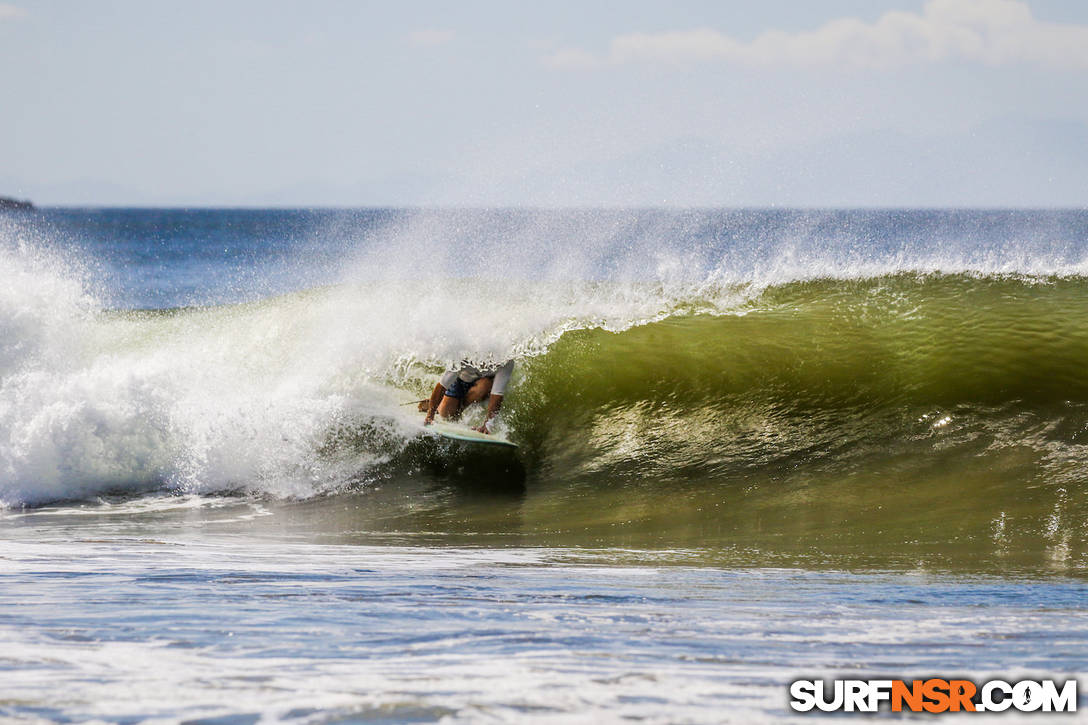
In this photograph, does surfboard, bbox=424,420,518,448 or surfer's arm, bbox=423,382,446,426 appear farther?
surfer's arm, bbox=423,382,446,426

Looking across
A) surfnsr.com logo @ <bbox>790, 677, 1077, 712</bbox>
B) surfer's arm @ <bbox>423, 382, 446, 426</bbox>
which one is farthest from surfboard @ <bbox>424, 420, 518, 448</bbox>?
surfnsr.com logo @ <bbox>790, 677, 1077, 712</bbox>

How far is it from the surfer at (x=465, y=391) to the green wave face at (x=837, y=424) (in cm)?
27

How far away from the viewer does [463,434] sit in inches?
328

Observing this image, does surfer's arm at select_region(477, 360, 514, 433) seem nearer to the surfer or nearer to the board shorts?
the surfer

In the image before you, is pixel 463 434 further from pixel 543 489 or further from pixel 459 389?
pixel 543 489

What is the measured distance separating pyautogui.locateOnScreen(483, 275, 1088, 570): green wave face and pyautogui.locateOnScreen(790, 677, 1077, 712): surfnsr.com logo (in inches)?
92.7

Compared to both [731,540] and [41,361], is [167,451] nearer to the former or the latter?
[41,361]

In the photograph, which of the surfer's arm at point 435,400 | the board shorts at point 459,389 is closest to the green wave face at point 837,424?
the board shorts at point 459,389

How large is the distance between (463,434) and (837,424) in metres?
3.08

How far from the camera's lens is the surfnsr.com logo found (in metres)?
3.10

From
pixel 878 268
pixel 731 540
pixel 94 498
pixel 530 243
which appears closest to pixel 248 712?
pixel 731 540

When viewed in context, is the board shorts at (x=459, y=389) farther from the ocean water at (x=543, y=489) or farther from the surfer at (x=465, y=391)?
the ocean water at (x=543, y=489)

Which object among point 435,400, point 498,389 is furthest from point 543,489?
point 435,400

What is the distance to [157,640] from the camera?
12.5 ft
